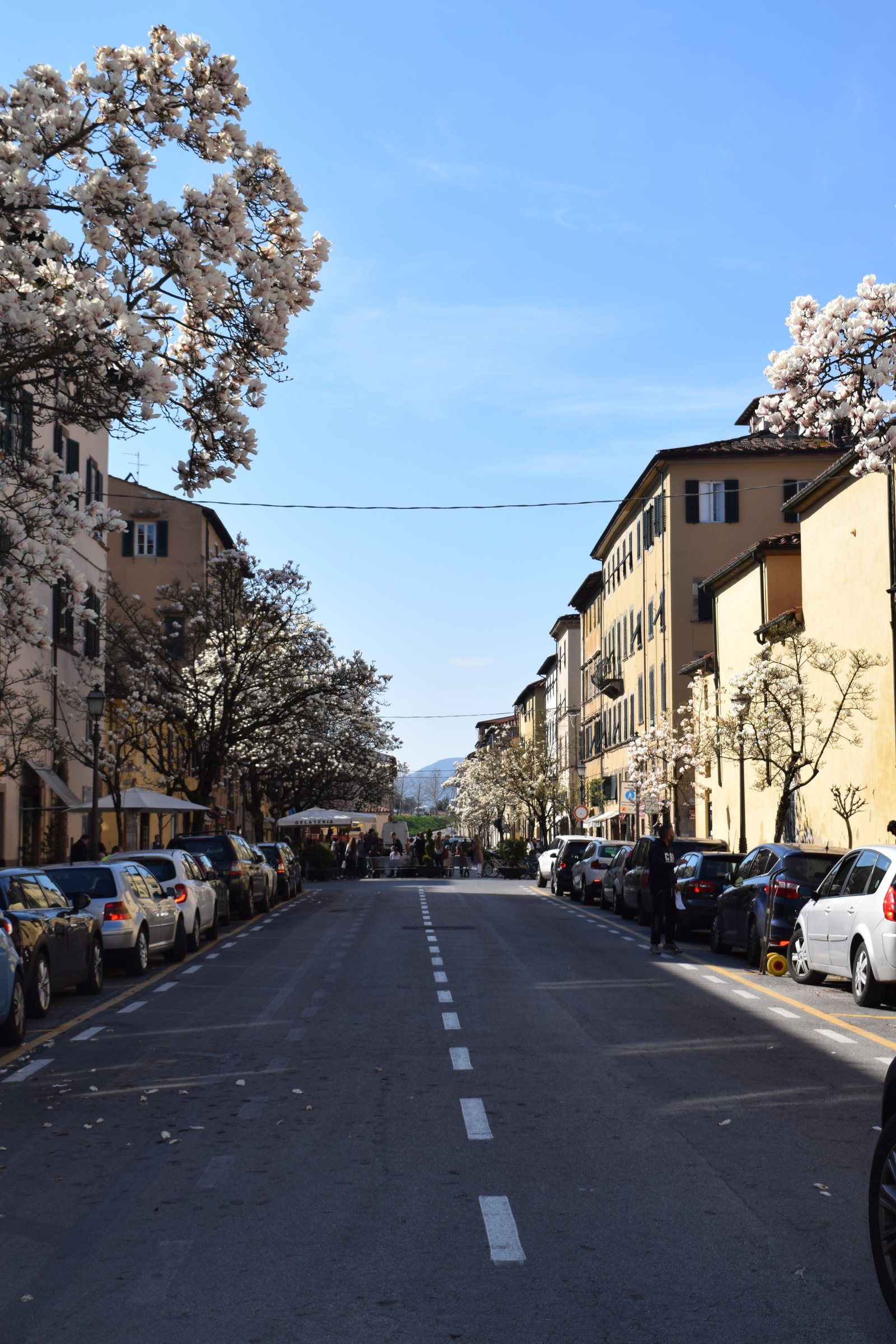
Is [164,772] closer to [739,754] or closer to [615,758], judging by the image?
[739,754]

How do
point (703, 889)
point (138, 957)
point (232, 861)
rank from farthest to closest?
point (232, 861) → point (703, 889) → point (138, 957)

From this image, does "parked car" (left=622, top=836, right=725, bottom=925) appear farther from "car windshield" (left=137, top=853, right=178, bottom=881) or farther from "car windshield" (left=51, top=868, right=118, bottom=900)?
"car windshield" (left=51, top=868, right=118, bottom=900)

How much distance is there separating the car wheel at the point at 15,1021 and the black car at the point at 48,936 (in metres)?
0.45

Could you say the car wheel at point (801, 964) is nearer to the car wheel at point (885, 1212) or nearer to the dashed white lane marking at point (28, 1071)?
the dashed white lane marking at point (28, 1071)

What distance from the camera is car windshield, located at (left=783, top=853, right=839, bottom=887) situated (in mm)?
19266

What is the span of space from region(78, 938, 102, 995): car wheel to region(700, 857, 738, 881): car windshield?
38.5ft

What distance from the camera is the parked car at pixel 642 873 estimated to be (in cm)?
2872

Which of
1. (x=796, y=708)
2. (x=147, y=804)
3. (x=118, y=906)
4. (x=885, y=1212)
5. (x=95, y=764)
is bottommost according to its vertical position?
(x=885, y=1212)

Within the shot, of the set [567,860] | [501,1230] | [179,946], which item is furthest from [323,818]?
[501,1230]

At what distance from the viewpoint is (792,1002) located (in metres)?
15.4

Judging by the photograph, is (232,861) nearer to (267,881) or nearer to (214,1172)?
(267,881)

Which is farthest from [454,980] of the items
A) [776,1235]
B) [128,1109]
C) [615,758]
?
[615,758]

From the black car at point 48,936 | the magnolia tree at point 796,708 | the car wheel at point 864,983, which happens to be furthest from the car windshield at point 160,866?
the magnolia tree at point 796,708

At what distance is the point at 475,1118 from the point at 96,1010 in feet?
23.4
